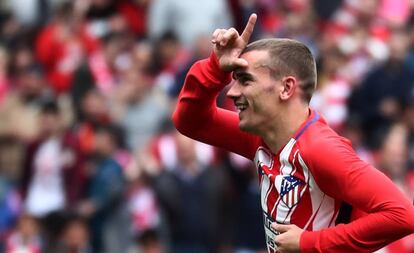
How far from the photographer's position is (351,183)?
5566 mm

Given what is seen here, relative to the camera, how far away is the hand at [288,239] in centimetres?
568

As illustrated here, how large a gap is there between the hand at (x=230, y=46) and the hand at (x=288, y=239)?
740 mm

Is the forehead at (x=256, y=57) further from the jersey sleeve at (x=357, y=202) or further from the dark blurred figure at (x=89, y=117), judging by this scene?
the dark blurred figure at (x=89, y=117)

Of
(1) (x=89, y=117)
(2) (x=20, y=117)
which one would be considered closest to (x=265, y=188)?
(1) (x=89, y=117)

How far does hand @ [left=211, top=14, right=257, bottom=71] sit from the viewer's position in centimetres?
585

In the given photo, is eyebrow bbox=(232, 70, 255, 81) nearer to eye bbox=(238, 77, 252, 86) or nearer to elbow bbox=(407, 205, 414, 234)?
eye bbox=(238, 77, 252, 86)

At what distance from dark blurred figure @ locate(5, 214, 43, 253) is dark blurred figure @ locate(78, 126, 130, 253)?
0.47m

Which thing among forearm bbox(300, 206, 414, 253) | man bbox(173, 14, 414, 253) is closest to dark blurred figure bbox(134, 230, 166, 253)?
man bbox(173, 14, 414, 253)

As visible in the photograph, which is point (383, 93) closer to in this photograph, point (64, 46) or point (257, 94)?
point (64, 46)

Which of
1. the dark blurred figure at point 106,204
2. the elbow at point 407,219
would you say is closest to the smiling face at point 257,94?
the elbow at point 407,219

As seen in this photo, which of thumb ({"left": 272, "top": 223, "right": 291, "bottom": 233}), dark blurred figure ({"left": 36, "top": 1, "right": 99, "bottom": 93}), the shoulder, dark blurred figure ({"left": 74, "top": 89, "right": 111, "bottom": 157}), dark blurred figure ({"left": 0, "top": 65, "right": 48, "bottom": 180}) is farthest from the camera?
dark blurred figure ({"left": 36, "top": 1, "right": 99, "bottom": 93})

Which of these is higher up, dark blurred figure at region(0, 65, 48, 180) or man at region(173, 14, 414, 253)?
man at region(173, 14, 414, 253)

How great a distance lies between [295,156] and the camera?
582cm

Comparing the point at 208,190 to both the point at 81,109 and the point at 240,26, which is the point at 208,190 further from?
the point at 81,109
